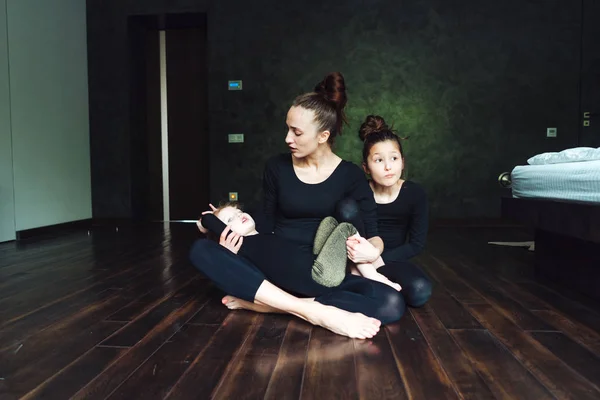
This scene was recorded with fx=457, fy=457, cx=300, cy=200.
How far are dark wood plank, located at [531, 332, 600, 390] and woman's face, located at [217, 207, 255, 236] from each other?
1.10 metres

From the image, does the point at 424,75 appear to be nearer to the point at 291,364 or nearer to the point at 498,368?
the point at 498,368

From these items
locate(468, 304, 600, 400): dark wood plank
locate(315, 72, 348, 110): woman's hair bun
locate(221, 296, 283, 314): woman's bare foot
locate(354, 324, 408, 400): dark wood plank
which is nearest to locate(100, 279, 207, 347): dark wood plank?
locate(221, 296, 283, 314): woman's bare foot

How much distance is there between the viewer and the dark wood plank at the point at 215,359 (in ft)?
3.68

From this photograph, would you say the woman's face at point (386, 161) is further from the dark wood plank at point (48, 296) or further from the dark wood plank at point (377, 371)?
the dark wood plank at point (48, 296)

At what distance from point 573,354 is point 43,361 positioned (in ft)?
5.08

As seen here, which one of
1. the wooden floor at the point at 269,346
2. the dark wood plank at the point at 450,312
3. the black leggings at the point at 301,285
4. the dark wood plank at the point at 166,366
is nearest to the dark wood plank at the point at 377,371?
the wooden floor at the point at 269,346

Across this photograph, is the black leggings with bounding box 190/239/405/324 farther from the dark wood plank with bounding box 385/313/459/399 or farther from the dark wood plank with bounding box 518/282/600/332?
the dark wood plank with bounding box 518/282/600/332

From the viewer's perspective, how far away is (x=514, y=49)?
5.18m

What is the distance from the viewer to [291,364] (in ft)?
4.20

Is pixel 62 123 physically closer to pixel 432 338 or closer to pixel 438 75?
pixel 438 75

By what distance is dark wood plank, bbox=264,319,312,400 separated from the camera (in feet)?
3.61

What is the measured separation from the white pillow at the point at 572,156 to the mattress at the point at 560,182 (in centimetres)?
3

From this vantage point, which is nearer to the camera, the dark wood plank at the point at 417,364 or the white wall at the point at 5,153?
the dark wood plank at the point at 417,364

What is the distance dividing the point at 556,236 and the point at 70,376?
2415 mm
